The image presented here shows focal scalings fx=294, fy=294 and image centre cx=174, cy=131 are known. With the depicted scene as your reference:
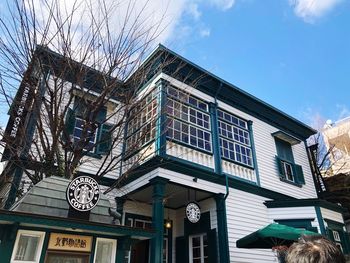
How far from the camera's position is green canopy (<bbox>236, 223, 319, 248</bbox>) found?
6527mm

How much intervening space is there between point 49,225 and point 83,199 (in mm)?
687

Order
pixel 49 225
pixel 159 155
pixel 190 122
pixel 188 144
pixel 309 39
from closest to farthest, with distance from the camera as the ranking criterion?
1. pixel 49 225
2. pixel 309 39
3. pixel 159 155
4. pixel 188 144
5. pixel 190 122

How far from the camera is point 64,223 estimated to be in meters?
3.94

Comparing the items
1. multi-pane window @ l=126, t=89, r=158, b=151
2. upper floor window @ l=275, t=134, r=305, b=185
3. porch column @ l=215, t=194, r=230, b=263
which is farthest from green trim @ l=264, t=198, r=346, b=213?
multi-pane window @ l=126, t=89, r=158, b=151

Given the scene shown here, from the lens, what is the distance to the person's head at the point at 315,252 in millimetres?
1332

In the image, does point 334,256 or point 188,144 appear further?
point 188,144

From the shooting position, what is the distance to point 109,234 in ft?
14.5

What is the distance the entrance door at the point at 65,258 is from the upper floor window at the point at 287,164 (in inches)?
355

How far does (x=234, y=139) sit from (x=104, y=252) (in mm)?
6761

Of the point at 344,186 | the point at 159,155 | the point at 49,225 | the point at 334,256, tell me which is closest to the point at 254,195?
the point at 159,155

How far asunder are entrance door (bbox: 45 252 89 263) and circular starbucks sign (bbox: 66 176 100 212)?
64 centimetres

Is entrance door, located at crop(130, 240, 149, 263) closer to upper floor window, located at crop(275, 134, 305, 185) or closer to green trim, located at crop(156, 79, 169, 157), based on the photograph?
green trim, located at crop(156, 79, 169, 157)

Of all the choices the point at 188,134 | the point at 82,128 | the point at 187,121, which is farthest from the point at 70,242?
the point at 187,121

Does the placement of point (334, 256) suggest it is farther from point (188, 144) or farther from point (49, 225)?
point (188, 144)
